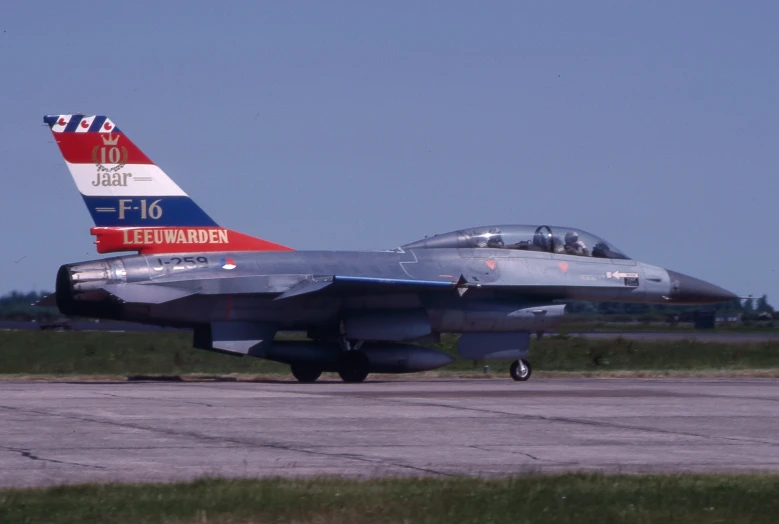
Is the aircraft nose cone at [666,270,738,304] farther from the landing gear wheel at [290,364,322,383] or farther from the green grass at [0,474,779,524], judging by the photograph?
the green grass at [0,474,779,524]

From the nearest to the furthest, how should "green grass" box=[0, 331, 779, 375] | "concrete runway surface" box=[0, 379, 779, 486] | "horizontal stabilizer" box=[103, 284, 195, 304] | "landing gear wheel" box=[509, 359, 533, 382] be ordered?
"concrete runway surface" box=[0, 379, 779, 486] → "horizontal stabilizer" box=[103, 284, 195, 304] → "landing gear wheel" box=[509, 359, 533, 382] → "green grass" box=[0, 331, 779, 375]

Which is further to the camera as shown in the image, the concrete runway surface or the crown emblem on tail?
the crown emblem on tail

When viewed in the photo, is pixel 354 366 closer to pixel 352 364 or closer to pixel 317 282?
pixel 352 364

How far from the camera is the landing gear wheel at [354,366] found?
23.2 m

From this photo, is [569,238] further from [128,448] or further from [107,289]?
[128,448]

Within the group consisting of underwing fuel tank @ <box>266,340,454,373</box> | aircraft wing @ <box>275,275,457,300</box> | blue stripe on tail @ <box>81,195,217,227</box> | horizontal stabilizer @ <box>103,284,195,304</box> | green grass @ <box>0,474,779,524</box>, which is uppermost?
blue stripe on tail @ <box>81,195,217,227</box>

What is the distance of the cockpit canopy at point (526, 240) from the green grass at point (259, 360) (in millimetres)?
4824

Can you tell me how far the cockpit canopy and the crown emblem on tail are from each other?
6708 mm

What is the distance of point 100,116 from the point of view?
2241 centimetres

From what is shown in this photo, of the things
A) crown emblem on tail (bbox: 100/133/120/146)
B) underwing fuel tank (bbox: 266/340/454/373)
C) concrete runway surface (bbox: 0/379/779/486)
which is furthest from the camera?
underwing fuel tank (bbox: 266/340/454/373)

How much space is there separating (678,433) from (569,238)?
41.7ft

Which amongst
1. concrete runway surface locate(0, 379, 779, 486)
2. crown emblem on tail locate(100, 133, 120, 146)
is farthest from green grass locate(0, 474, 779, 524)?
crown emblem on tail locate(100, 133, 120, 146)

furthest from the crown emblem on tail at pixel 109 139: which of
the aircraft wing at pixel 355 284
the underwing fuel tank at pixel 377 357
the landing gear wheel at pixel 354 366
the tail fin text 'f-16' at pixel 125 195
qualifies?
the landing gear wheel at pixel 354 366

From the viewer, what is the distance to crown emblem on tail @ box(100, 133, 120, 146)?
22312 mm
